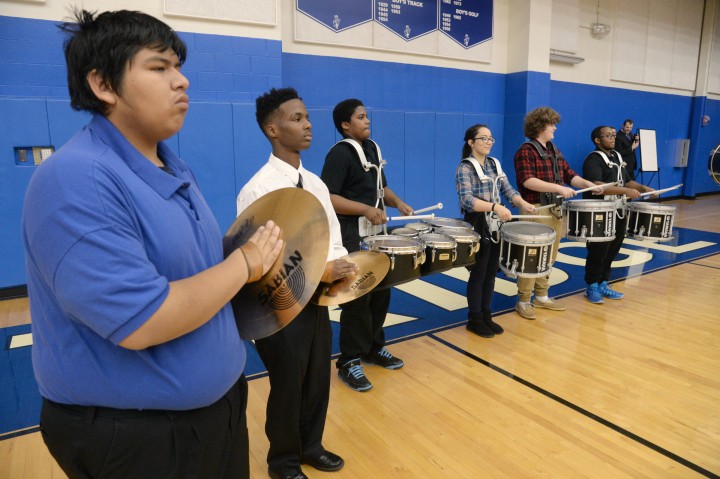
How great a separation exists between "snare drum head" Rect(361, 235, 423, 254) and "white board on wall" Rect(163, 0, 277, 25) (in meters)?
3.54

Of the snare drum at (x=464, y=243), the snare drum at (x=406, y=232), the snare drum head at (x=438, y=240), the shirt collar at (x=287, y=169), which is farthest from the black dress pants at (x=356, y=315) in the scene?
the shirt collar at (x=287, y=169)

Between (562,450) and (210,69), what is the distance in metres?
4.71

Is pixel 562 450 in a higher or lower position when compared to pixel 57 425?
lower

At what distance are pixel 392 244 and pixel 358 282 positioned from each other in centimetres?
63

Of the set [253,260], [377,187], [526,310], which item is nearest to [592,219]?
[526,310]

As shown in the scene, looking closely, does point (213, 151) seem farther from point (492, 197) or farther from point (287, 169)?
point (287, 169)

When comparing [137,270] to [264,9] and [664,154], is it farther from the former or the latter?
[664,154]

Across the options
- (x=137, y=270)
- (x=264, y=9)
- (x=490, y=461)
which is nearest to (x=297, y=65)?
(x=264, y=9)

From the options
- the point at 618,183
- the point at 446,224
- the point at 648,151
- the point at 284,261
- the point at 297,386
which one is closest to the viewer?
the point at 284,261

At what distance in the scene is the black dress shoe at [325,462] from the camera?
2.00 metres

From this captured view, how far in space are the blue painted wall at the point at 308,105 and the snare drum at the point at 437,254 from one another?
310 cm

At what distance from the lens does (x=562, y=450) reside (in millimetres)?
2146

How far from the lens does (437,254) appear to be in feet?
8.87

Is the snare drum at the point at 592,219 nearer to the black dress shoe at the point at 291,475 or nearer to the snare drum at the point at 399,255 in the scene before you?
the snare drum at the point at 399,255
